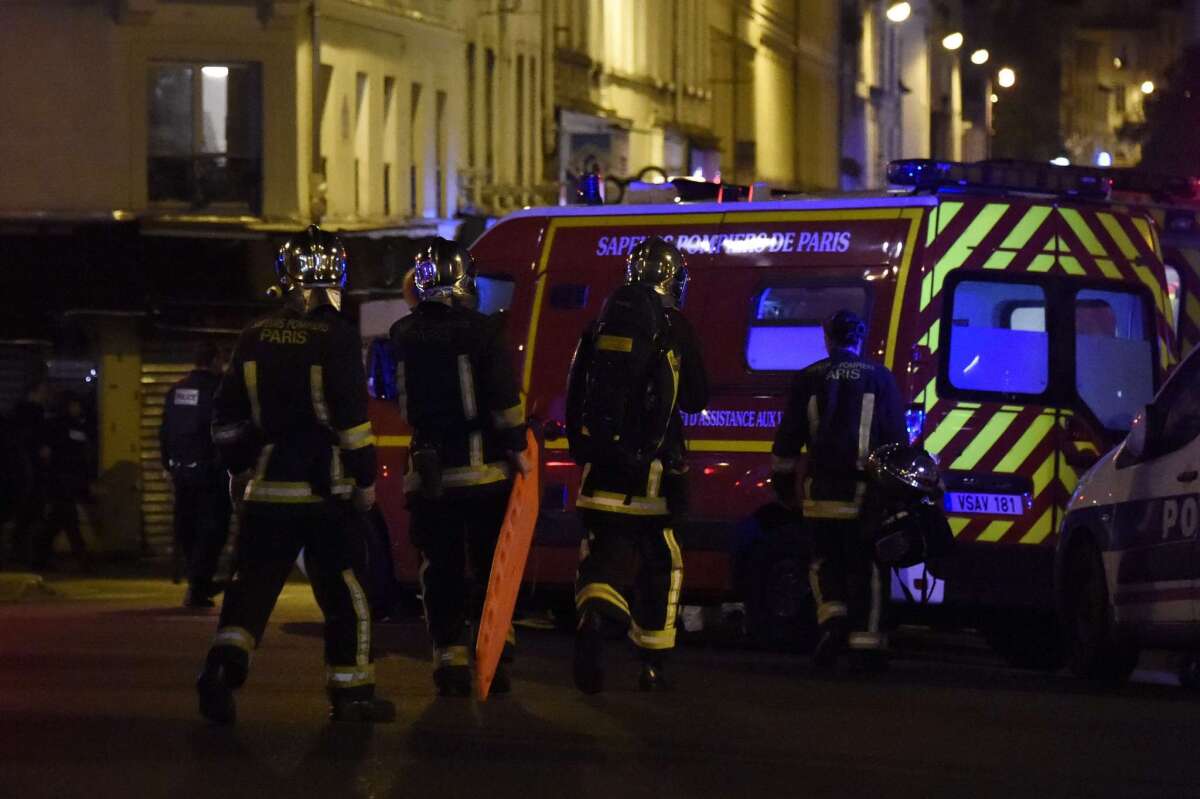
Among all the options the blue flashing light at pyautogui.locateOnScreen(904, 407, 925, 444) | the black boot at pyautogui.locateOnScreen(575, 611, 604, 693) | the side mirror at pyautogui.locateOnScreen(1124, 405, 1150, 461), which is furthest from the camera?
the blue flashing light at pyautogui.locateOnScreen(904, 407, 925, 444)

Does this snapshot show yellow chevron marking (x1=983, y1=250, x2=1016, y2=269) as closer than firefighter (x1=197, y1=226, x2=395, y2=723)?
No

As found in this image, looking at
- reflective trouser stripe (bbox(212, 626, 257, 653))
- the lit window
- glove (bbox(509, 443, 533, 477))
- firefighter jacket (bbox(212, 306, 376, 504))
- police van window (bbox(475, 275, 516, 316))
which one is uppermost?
the lit window

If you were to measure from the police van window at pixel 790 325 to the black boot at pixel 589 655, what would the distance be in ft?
10.1

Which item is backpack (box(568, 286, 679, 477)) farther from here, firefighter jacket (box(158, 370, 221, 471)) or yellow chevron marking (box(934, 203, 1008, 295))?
firefighter jacket (box(158, 370, 221, 471))

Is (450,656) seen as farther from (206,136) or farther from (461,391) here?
(206,136)

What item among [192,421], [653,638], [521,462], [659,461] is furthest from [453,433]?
[192,421]

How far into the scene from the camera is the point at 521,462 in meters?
9.95

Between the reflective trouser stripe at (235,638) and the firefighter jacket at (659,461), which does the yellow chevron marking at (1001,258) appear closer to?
the firefighter jacket at (659,461)

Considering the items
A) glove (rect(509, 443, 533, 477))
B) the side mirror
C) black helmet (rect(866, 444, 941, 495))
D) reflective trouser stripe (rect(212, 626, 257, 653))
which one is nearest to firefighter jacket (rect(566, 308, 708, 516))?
glove (rect(509, 443, 533, 477))

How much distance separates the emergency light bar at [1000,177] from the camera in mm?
12578

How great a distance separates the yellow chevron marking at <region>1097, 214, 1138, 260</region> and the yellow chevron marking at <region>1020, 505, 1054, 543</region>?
54.9 inches

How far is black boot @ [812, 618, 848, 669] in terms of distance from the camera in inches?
456

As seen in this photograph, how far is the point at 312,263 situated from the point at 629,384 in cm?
167

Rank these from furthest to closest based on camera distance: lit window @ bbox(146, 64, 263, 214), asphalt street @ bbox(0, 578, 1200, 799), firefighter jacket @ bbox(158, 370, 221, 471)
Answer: lit window @ bbox(146, 64, 263, 214), firefighter jacket @ bbox(158, 370, 221, 471), asphalt street @ bbox(0, 578, 1200, 799)
